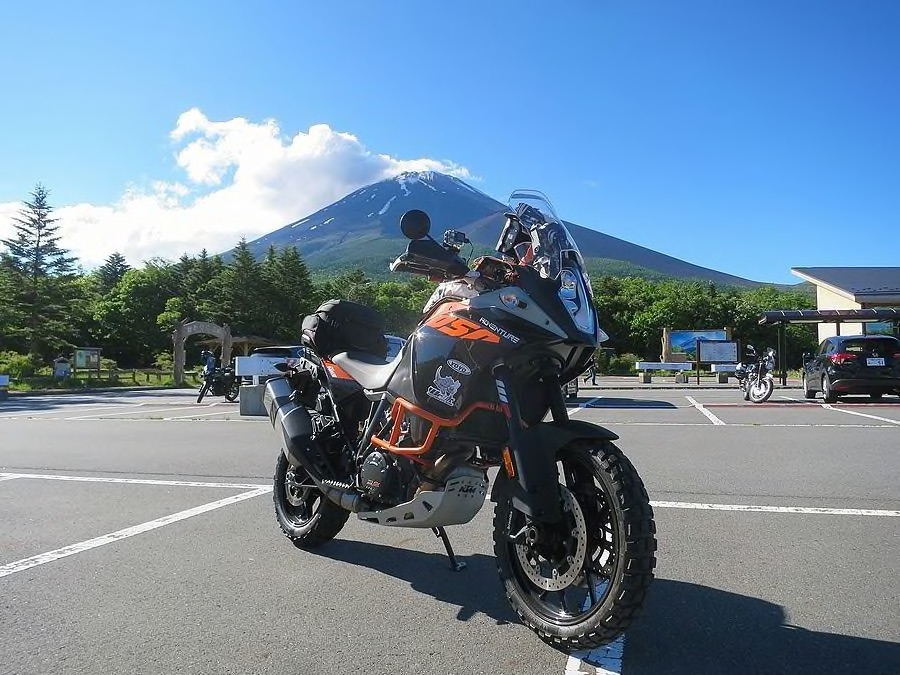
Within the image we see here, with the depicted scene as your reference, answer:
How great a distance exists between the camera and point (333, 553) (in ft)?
13.1

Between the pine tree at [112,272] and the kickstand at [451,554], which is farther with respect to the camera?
the pine tree at [112,272]

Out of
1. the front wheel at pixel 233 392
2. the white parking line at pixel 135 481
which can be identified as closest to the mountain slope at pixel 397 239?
the front wheel at pixel 233 392

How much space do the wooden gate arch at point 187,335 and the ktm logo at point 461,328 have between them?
108ft

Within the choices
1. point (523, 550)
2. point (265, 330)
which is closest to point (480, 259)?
point (523, 550)

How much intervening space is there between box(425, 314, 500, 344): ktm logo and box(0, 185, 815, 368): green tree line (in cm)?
4243

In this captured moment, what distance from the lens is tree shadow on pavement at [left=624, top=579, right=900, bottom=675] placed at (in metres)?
2.44

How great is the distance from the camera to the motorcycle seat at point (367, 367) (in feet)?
11.1

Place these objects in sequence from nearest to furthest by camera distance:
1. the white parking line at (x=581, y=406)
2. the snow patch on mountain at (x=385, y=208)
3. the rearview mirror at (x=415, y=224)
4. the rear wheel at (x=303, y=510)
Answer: the rearview mirror at (x=415, y=224)
the rear wheel at (x=303, y=510)
the white parking line at (x=581, y=406)
the snow patch on mountain at (x=385, y=208)

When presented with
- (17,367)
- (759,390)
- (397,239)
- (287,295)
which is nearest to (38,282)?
(17,367)

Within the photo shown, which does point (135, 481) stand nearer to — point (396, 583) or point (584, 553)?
point (396, 583)

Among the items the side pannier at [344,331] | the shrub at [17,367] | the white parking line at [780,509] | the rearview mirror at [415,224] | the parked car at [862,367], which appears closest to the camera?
the rearview mirror at [415,224]

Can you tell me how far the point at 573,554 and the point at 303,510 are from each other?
6.71ft

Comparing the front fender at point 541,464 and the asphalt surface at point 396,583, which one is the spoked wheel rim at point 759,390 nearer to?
the asphalt surface at point 396,583

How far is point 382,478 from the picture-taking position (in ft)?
10.6
